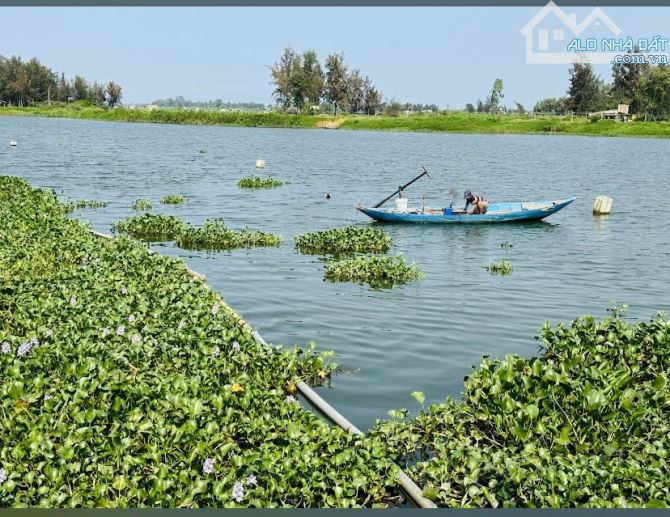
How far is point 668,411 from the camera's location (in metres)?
9.84

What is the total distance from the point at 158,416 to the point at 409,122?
126 metres

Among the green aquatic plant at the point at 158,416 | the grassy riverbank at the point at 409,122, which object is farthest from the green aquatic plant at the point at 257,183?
the grassy riverbank at the point at 409,122

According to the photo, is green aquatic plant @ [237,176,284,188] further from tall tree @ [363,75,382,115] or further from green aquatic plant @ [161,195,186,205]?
tall tree @ [363,75,382,115]

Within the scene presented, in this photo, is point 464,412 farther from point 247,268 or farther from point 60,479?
point 247,268

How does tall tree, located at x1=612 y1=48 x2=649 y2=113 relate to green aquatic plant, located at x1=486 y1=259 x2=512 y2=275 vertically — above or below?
above

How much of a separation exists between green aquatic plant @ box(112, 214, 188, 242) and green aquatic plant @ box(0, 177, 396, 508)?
40.5 ft

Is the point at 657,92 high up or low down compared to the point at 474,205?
up

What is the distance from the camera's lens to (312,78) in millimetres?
148125

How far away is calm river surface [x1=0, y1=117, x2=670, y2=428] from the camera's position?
14188 millimetres

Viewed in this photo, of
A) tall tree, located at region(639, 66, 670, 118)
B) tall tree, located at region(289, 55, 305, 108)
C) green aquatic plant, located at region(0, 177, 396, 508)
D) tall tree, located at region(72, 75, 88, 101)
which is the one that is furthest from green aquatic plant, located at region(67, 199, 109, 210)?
tall tree, located at region(72, 75, 88, 101)

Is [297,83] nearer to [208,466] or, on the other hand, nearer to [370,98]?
[370,98]

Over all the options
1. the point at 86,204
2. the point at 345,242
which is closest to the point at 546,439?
the point at 345,242

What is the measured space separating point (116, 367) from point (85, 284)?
4.43 meters

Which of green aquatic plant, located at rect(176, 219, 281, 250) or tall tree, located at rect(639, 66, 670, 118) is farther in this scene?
tall tree, located at rect(639, 66, 670, 118)
